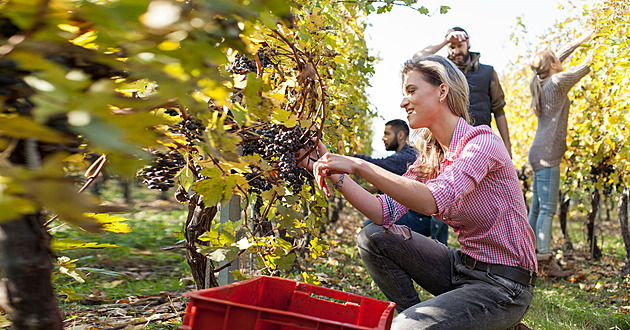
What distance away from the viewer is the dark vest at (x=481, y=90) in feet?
13.2

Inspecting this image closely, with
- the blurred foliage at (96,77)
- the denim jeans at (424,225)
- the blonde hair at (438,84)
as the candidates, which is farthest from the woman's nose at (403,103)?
the denim jeans at (424,225)

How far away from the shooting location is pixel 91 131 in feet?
2.08

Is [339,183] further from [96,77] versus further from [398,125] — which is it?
[398,125]

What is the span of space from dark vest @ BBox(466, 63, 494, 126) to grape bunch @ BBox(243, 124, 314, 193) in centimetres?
249

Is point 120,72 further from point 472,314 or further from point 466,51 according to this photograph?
point 466,51

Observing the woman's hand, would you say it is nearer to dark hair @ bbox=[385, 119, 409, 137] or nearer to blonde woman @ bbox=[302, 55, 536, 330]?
blonde woman @ bbox=[302, 55, 536, 330]

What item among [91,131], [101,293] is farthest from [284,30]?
[101,293]

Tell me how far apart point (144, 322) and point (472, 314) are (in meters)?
1.49

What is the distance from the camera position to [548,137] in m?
4.71

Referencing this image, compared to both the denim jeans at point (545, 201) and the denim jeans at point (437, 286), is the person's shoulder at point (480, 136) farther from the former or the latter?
the denim jeans at point (545, 201)

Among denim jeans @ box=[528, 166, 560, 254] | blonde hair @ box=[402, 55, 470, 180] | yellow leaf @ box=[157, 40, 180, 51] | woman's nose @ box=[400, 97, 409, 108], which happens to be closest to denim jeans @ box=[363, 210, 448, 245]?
denim jeans @ box=[528, 166, 560, 254]

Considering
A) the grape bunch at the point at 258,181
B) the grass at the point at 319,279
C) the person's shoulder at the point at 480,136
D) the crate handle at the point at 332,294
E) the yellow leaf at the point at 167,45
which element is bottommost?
the grass at the point at 319,279

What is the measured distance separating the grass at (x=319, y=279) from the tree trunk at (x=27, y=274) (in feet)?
0.46

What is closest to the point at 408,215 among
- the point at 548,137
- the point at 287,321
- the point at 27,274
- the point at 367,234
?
the point at 548,137
